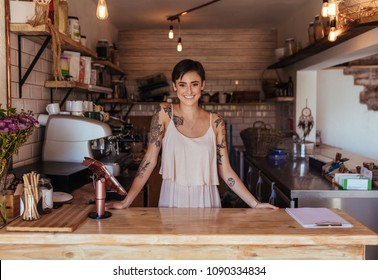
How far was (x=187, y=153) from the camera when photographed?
2246 millimetres

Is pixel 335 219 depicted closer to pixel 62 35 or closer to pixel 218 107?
pixel 62 35

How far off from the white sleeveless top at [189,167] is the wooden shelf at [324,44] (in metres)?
1.61

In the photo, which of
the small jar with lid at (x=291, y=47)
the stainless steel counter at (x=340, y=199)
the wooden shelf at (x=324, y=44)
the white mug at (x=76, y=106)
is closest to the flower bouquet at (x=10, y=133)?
the white mug at (x=76, y=106)

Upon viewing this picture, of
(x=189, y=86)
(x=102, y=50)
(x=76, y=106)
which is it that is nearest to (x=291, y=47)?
(x=102, y=50)

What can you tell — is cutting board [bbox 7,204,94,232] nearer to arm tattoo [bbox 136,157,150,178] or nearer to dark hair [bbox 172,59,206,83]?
arm tattoo [bbox 136,157,150,178]

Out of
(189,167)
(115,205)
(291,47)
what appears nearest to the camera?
(115,205)

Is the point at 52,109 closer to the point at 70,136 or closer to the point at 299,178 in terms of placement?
the point at 70,136

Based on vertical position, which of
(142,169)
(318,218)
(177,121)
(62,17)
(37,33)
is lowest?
(318,218)

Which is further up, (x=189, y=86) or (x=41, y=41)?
(x=41, y=41)

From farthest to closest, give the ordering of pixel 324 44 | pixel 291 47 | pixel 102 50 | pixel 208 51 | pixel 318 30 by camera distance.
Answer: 1. pixel 208 51
2. pixel 291 47
3. pixel 102 50
4. pixel 318 30
5. pixel 324 44

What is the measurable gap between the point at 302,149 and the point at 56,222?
3.55 meters

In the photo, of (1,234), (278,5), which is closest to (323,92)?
(278,5)
